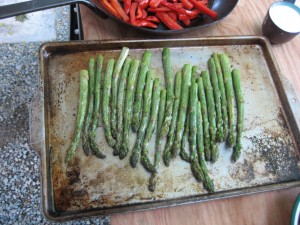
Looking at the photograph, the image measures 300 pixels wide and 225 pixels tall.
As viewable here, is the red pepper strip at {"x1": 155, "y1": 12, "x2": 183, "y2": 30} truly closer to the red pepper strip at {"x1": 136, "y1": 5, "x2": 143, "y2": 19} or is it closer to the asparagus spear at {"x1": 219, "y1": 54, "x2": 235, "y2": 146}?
the red pepper strip at {"x1": 136, "y1": 5, "x2": 143, "y2": 19}

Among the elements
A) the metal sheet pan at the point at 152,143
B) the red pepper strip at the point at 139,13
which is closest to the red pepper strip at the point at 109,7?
the red pepper strip at the point at 139,13

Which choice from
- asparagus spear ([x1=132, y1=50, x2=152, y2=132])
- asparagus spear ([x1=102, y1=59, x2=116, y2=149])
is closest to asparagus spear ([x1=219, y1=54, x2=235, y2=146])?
asparagus spear ([x1=132, y1=50, x2=152, y2=132])

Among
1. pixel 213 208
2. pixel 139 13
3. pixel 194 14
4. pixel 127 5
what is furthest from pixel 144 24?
pixel 213 208

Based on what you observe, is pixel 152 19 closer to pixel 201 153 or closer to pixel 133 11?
pixel 133 11

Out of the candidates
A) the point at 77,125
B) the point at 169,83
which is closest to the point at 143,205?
the point at 77,125

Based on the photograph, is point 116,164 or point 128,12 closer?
point 116,164

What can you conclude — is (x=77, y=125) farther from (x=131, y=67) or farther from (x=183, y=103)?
(x=183, y=103)
